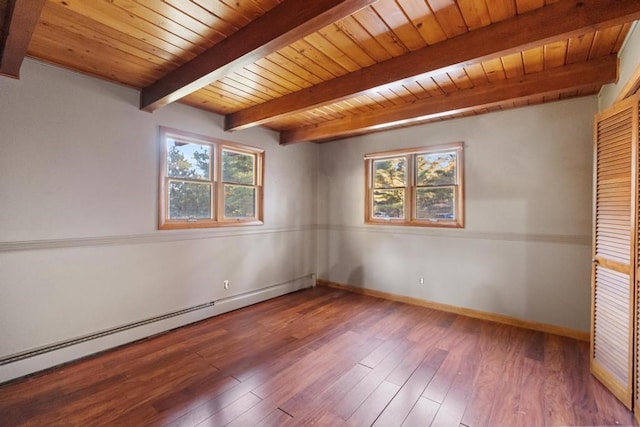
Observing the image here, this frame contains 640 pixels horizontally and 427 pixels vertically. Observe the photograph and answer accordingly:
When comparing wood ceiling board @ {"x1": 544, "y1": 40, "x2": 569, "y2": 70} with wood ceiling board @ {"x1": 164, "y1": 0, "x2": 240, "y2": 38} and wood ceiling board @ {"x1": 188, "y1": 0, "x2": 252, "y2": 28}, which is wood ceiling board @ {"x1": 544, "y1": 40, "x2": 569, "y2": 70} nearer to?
wood ceiling board @ {"x1": 188, "y1": 0, "x2": 252, "y2": 28}

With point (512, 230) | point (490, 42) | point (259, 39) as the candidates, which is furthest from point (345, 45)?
point (512, 230)

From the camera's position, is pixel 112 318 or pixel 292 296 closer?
pixel 112 318

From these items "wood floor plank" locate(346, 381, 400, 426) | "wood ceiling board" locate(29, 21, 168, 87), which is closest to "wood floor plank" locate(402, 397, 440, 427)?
"wood floor plank" locate(346, 381, 400, 426)

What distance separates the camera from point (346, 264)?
491 cm

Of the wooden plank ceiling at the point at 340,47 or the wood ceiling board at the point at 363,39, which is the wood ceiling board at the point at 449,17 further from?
the wood ceiling board at the point at 363,39

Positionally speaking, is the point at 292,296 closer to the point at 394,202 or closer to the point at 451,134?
the point at 394,202

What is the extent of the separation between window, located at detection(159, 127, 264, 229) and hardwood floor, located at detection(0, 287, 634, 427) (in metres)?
1.36

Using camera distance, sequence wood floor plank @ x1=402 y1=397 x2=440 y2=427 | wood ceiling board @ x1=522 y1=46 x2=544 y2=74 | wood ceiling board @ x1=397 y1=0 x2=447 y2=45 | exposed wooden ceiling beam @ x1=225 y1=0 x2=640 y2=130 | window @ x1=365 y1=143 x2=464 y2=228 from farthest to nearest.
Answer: window @ x1=365 y1=143 x2=464 y2=228 < wood ceiling board @ x1=522 y1=46 x2=544 y2=74 < wood floor plank @ x1=402 y1=397 x2=440 y2=427 < wood ceiling board @ x1=397 y1=0 x2=447 y2=45 < exposed wooden ceiling beam @ x1=225 y1=0 x2=640 y2=130

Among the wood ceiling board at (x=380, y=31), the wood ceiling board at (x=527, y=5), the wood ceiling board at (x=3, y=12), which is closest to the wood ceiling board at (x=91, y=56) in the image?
the wood ceiling board at (x=3, y=12)

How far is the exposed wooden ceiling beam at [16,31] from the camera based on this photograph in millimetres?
1529

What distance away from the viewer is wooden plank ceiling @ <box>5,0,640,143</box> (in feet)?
5.61

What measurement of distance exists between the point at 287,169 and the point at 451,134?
253 cm

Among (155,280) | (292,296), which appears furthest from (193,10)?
(292,296)

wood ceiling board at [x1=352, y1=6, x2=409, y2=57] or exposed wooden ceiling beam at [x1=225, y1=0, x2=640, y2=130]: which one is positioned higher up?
wood ceiling board at [x1=352, y1=6, x2=409, y2=57]
